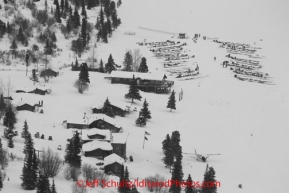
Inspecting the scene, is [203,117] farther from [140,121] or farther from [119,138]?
[119,138]

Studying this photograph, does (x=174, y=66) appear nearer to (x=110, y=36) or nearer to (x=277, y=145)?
(x=110, y=36)

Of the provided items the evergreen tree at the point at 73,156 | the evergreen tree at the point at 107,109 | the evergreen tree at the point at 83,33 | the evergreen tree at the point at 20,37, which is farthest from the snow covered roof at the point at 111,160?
the evergreen tree at the point at 83,33

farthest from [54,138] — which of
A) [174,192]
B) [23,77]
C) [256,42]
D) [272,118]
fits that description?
A: [256,42]

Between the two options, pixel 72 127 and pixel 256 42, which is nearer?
pixel 72 127

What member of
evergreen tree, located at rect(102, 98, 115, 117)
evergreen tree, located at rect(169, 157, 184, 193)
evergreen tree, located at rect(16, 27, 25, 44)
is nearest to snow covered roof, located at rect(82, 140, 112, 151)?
evergreen tree, located at rect(169, 157, 184, 193)

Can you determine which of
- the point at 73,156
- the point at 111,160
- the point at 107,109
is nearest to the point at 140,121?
the point at 107,109

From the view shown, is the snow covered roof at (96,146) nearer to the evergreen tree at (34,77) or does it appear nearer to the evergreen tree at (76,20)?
the evergreen tree at (34,77)

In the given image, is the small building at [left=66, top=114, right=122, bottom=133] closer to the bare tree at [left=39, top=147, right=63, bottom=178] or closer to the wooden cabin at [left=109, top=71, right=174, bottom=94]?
the bare tree at [left=39, top=147, right=63, bottom=178]
